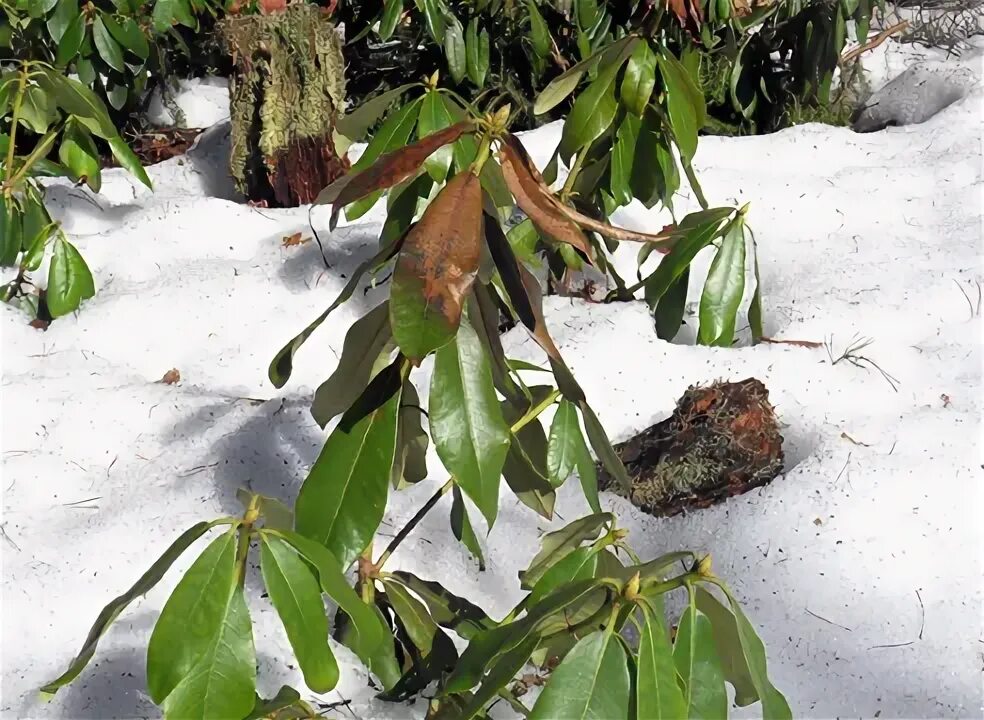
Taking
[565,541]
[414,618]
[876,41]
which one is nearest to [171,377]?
[414,618]

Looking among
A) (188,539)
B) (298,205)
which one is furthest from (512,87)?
(188,539)

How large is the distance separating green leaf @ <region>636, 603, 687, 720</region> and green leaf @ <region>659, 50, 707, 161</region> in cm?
57

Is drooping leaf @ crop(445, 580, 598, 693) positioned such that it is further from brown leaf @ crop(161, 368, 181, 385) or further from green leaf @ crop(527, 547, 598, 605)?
brown leaf @ crop(161, 368, 181, 385)

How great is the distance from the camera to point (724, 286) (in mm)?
835

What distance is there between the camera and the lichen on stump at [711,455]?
1077 millimetres

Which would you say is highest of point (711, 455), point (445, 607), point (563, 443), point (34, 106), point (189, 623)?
point (34, 106)

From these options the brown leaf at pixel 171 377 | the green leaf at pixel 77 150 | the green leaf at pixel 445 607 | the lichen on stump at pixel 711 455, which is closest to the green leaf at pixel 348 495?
the green leaf at pixel 445 607

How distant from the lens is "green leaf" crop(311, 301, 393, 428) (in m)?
0.61

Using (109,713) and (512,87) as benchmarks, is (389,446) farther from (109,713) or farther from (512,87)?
(512,87)

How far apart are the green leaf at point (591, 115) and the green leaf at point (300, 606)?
21.9 inches

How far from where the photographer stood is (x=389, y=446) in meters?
0.56

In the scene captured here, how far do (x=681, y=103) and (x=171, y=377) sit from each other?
785 mm

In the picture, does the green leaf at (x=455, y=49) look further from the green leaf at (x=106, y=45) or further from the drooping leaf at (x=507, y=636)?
the drooping leaf at (x=507, y=636)

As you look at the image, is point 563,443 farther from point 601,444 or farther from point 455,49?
point 455,49
